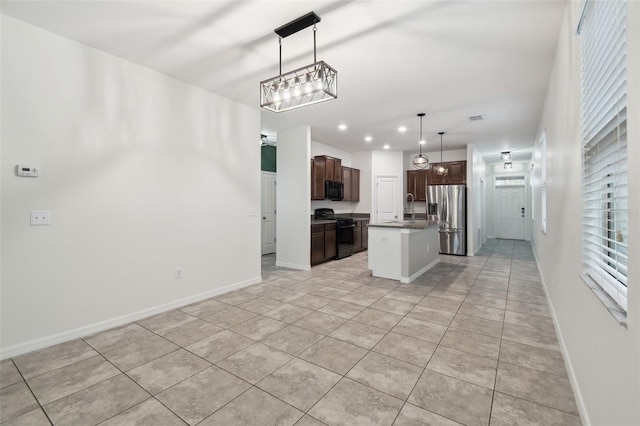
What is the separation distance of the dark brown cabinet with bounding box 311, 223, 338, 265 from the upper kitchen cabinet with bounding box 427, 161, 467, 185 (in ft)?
10.7

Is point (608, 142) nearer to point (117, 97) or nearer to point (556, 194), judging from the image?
point (556, 194)

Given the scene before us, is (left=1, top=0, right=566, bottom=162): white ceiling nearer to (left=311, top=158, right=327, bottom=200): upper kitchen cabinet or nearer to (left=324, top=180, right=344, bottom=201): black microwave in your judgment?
(left=311, top=158, right=327, bottom=200): upper kitchen cabinet

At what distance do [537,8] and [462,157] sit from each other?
5734 millimetres

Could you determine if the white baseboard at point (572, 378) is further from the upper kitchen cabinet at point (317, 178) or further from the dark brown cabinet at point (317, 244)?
the upper kitchen cabinet at point (317, 178)

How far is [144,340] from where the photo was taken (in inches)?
104

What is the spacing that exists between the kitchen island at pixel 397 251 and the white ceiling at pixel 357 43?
6.31 ft

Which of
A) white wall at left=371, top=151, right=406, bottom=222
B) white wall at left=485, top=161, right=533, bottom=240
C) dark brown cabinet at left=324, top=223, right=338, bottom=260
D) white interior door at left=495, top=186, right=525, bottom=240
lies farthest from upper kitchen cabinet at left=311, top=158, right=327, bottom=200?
white interior door at left=495, top=186, right=525, bottom=240

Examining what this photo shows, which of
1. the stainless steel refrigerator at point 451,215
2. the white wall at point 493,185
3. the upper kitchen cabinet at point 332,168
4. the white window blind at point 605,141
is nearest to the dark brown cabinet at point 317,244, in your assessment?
the upper kitchen cabinet at point 332,168

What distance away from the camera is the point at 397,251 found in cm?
459

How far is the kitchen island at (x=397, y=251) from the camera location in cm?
452

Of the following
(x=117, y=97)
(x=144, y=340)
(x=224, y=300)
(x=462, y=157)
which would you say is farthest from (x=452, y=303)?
(x=462, y=157)

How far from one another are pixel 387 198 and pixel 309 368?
6.26 meters

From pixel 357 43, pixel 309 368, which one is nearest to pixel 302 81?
pixel 357 43

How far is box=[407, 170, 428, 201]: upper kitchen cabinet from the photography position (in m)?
8.02
